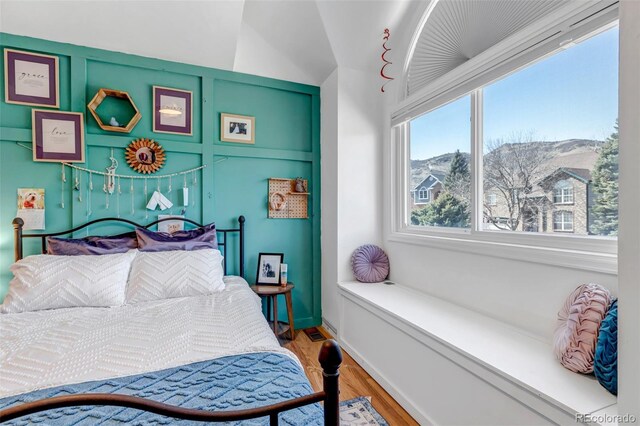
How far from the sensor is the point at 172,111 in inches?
95.1

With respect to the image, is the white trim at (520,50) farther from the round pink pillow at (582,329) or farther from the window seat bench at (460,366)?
the window seat bench at (460,366)

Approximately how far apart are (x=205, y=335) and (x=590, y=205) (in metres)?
1.86

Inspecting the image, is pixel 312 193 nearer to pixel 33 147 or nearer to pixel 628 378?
pixel 33 147

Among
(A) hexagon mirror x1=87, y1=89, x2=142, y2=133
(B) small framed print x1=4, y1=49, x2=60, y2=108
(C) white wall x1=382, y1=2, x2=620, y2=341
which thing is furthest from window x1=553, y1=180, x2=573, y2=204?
(B) small framed print x1=4, y1=49, x2=60, y2=108

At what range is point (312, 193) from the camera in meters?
2.90

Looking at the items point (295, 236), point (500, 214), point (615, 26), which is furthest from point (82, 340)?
point (615, 26)

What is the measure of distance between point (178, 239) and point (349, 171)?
153 centimetres

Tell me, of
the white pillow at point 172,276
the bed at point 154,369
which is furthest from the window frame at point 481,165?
the white pillow at point 172,276

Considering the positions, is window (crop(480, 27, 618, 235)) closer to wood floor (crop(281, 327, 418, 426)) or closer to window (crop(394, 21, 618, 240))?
window (crop(394, 21, 618, 240))

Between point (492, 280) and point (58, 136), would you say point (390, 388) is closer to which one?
point (492, 280)

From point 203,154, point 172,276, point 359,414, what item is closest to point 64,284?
point 172,276

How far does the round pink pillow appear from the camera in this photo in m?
1.07

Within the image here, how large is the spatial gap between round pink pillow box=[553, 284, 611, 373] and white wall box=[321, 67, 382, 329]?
63.8 inches

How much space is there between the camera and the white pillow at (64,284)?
1.64 metres
